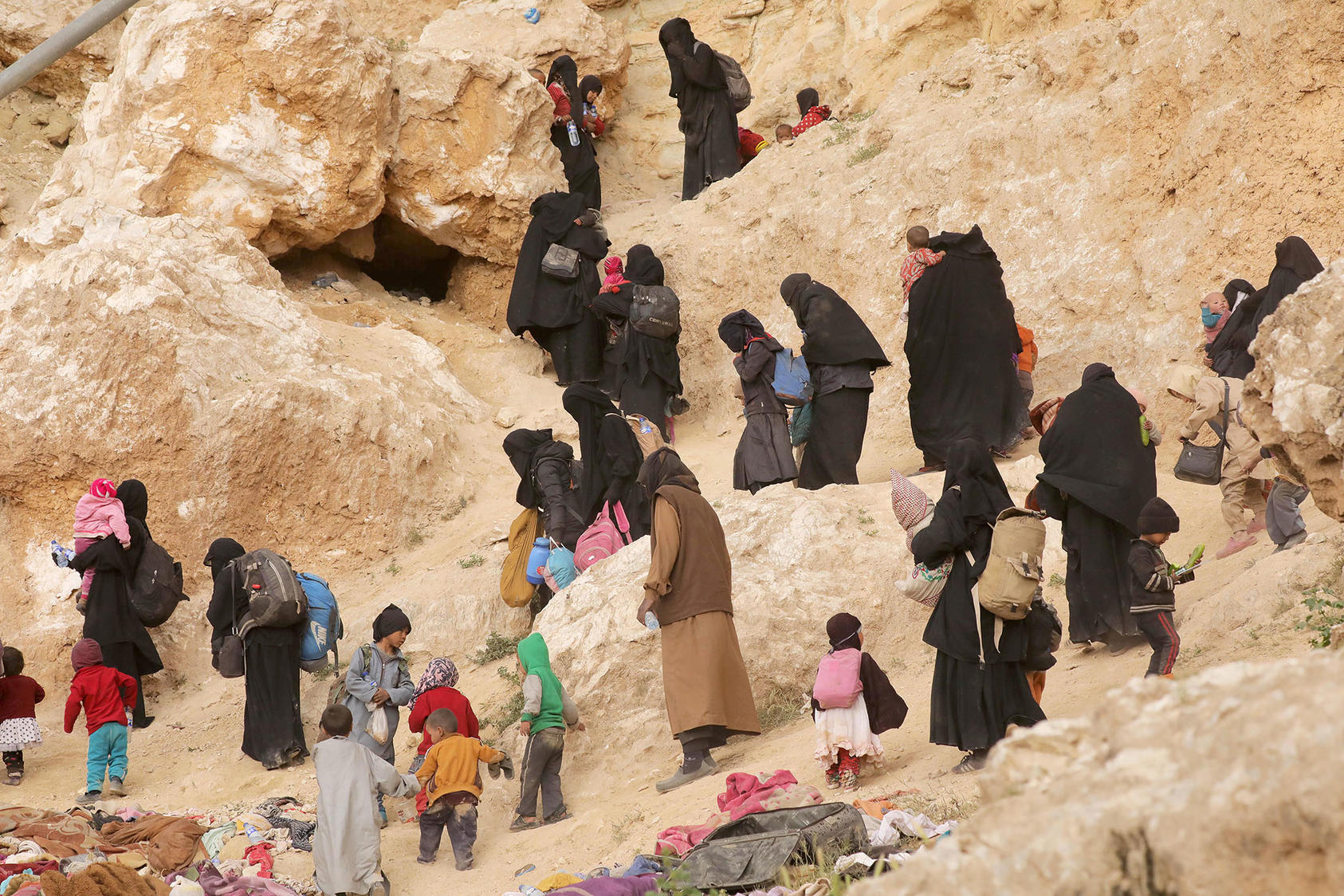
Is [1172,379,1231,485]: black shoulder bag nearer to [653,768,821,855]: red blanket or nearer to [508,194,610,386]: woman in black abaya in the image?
[653,768,821,855]: red blanket

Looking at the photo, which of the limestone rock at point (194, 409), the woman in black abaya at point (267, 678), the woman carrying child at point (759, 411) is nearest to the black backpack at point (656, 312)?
the limestone rock at point (194, 409)

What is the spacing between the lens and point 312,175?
13.0 meters

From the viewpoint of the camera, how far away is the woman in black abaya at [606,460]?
8.59m

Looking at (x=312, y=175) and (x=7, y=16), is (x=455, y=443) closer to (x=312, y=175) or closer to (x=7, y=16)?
(x=312, y=175)

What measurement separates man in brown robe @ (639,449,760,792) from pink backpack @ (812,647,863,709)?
78 cm

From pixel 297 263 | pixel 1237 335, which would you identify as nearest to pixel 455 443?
pixel 297 263

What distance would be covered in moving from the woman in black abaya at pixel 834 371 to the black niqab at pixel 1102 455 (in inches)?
88.7

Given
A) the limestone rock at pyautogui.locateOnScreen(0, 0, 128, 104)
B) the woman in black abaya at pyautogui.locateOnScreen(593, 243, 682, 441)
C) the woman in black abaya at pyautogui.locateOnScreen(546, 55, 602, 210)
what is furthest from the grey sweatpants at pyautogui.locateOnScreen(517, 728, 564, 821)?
the limestone rock at pyautogui.locateOnScreen(0, 0, 128, 104)

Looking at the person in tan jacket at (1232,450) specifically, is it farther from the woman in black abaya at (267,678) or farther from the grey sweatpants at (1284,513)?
the woman in black abaya at (267,678)

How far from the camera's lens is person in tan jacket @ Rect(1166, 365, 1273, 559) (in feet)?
23.2

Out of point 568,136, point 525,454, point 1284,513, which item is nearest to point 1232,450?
point 1284,513

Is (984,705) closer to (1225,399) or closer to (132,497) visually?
(1225,399)

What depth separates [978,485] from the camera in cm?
545

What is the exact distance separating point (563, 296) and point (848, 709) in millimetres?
7778
